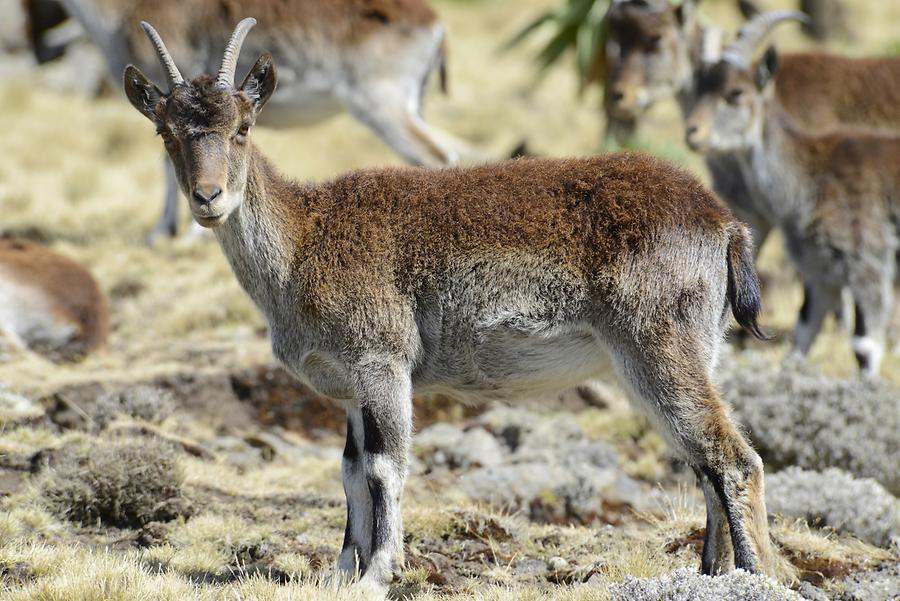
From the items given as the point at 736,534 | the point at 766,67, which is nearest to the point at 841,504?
the point at 736,534

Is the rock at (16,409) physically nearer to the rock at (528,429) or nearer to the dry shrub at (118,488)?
the dry shrub at (118,488)

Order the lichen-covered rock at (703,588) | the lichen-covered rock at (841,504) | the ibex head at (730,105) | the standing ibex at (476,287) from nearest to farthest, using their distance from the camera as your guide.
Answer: the lichen-covered rock at (703,588), the standing ibex at (476,287), the lichen-covered rock at (841,504), the ibex head at (730,105)

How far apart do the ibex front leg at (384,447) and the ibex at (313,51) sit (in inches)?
268

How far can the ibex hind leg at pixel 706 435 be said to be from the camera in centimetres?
Result: 567

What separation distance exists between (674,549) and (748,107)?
5882mm

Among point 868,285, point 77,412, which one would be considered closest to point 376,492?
point 77,412

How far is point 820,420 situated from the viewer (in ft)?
31.6

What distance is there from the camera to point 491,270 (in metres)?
6.12

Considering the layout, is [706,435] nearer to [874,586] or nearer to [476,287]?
[476,287]

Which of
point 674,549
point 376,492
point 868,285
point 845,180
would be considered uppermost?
point 845,180

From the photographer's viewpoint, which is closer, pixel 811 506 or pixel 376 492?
pixel 376 492

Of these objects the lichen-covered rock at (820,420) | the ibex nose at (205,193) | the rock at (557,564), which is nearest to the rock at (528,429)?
the lichen-covered rock at (820,420)

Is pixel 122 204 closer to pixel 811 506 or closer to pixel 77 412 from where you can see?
pixel 77 412

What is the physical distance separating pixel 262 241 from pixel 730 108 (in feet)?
21.4
